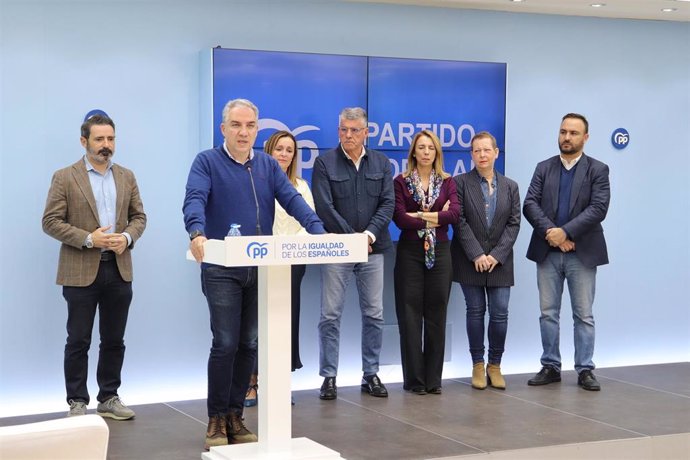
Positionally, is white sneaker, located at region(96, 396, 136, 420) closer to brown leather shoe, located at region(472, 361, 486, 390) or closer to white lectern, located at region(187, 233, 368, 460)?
white lectern, located at region(187, 233, 368, 460)

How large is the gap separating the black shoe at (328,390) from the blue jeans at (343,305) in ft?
0.14

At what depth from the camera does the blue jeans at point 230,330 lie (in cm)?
475

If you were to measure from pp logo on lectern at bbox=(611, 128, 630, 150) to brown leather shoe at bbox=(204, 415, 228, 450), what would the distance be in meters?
4.27

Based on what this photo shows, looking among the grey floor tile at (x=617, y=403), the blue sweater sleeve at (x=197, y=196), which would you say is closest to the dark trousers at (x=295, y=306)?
the grey floor tile at (x=617, y=403)

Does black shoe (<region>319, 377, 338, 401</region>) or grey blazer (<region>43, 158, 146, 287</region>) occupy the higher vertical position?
grey blazer (<region>43, 158, 146, 287</region>)

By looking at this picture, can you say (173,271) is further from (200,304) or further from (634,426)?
(634,426)

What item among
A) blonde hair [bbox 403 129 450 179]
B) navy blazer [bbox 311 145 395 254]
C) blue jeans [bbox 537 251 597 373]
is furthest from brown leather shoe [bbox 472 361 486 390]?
blonde hair [bbox 403 129 450 179]

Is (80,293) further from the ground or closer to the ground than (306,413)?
further from the ground

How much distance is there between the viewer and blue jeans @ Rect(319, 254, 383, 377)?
6.39 meters

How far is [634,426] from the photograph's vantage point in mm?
5668

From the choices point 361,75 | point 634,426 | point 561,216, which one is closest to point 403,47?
point 361,75

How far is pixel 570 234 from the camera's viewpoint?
6699mm

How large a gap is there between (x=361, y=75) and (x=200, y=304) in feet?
6.25

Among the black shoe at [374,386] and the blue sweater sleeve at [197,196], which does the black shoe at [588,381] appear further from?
the blue sweater sleeve at [197,196]
